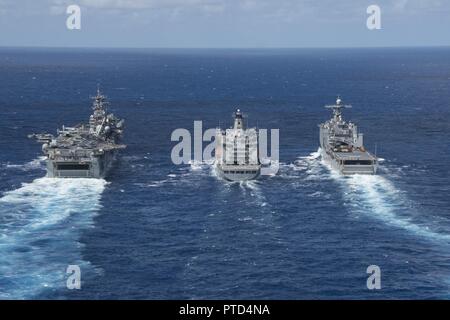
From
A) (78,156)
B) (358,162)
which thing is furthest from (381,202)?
(78,156)

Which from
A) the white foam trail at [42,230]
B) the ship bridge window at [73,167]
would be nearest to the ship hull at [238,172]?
the white foam trail at [42,230]

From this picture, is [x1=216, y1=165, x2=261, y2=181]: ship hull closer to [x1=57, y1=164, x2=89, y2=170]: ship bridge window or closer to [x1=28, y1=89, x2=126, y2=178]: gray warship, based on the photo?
[x1=28, y1=89, x2=126, y2=178]: gray warship

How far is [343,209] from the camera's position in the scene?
14100cm

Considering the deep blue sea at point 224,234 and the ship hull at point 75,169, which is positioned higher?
the ship hull at point 75,169

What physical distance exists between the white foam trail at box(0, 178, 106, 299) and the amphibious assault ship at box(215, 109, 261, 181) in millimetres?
32585

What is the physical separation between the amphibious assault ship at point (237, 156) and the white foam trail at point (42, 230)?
32.6 meters

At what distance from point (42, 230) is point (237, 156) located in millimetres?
64157

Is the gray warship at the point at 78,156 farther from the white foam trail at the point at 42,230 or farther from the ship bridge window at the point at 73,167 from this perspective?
the white foam trail at the point at 42,230

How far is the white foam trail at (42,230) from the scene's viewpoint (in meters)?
101

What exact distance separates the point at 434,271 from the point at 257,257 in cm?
2949

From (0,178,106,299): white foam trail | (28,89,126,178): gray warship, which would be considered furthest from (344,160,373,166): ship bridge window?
(0,178,106,299): white foam trail
